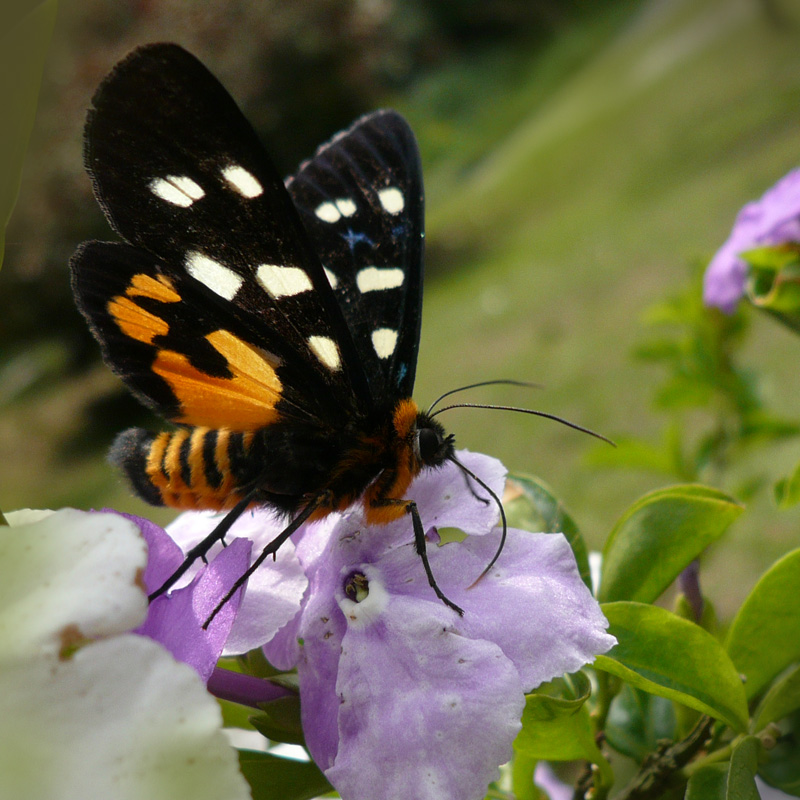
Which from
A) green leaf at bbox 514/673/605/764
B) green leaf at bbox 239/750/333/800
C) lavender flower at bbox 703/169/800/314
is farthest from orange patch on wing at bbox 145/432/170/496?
lavender flower at bbox 703/169/800/314

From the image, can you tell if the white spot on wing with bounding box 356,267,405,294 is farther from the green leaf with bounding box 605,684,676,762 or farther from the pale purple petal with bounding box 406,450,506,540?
the green leaf with bounding box 605,684,676,762

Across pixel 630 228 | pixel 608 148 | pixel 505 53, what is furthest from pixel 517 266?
pixel 505 53

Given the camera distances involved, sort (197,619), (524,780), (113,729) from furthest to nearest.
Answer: (524,780)
(197,619)
(113,729)

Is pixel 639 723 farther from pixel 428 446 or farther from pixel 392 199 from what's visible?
pixel 392 199

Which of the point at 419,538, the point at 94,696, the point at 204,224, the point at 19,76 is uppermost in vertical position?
the point at 19,76

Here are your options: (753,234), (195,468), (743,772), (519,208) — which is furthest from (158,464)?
(519,208)

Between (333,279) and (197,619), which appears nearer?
(197,619)

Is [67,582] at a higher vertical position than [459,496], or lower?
higher
